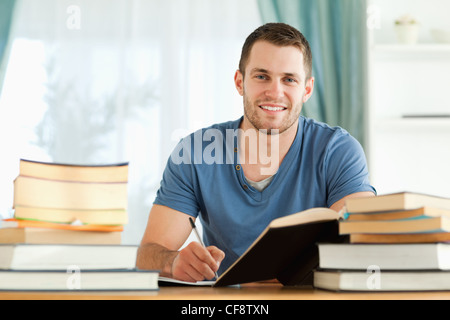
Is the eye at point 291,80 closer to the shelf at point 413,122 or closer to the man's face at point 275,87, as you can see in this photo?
the man's face at point 275,87

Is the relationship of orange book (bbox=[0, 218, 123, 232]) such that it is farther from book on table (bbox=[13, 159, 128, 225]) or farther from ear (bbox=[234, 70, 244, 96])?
ear (bbox=[234, 70, 244, 96])

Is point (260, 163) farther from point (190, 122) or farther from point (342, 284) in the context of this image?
point (190, 122)

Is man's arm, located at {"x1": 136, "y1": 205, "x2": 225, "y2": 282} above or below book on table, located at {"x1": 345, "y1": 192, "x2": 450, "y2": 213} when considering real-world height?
below

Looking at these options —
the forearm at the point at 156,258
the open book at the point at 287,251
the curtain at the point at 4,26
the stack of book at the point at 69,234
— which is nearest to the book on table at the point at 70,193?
the stack of book at the point at 69,234

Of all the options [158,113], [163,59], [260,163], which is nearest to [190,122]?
[158,113]

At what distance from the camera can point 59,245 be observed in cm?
84

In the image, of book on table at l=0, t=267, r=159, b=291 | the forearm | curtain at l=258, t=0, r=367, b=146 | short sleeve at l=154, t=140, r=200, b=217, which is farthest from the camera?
curtain at l=258, t=0, r=367, b=146

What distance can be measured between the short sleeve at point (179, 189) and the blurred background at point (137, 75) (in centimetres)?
151

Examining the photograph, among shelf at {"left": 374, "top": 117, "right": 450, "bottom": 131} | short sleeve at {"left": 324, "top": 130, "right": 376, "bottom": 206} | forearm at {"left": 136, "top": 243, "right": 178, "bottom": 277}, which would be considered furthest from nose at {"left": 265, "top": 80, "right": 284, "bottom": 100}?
shelf at {"left": 374, "top": 117, "right": 450, "bottom": 131}

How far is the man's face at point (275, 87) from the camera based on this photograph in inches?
71.7

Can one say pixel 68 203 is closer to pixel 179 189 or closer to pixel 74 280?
pixel 74 280

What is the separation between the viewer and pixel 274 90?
1.84 m

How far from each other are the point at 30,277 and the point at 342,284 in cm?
45

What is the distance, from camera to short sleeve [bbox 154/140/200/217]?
5.75ft
